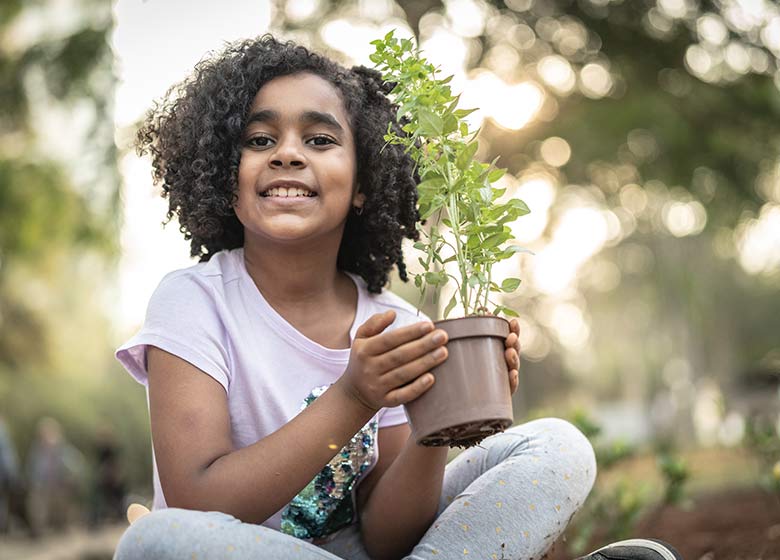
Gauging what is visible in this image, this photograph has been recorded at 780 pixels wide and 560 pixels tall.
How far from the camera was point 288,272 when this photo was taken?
89.6 inches

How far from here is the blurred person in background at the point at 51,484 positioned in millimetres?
13295

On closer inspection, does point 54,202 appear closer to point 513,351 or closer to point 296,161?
point 296,161

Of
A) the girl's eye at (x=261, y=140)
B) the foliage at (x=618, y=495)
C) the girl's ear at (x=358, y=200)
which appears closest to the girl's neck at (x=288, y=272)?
the girl's ear at (x=358, y=200)

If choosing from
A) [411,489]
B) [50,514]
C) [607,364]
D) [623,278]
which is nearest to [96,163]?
[411,489]

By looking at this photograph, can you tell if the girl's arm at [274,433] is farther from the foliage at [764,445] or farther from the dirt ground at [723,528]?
the foliage at [764,445]

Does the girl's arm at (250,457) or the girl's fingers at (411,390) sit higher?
the girl's fingers at (411,390)

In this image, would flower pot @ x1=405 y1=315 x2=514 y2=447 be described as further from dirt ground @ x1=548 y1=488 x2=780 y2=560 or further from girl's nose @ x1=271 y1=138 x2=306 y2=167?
dirt ground @ x1=548 y1=488 x2=780 y2=560

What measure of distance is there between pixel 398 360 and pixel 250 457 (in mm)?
394

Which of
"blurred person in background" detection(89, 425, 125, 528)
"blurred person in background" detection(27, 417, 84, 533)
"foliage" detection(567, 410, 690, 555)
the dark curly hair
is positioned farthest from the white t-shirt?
"blurred person in background" detection(89, 425, 125, 528)

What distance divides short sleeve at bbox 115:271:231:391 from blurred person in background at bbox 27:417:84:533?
1205 cm

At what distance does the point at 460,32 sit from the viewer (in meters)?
6.93

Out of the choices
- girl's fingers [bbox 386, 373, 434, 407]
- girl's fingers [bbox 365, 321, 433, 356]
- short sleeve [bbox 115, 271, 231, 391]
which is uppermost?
short sleeve [bbox 115, 271, 231, 391]

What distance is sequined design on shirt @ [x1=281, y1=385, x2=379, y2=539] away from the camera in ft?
7.02

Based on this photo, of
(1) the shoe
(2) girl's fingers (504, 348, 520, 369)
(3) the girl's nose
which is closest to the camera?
(2) girl's fingers (504, 348, 520, 369)
